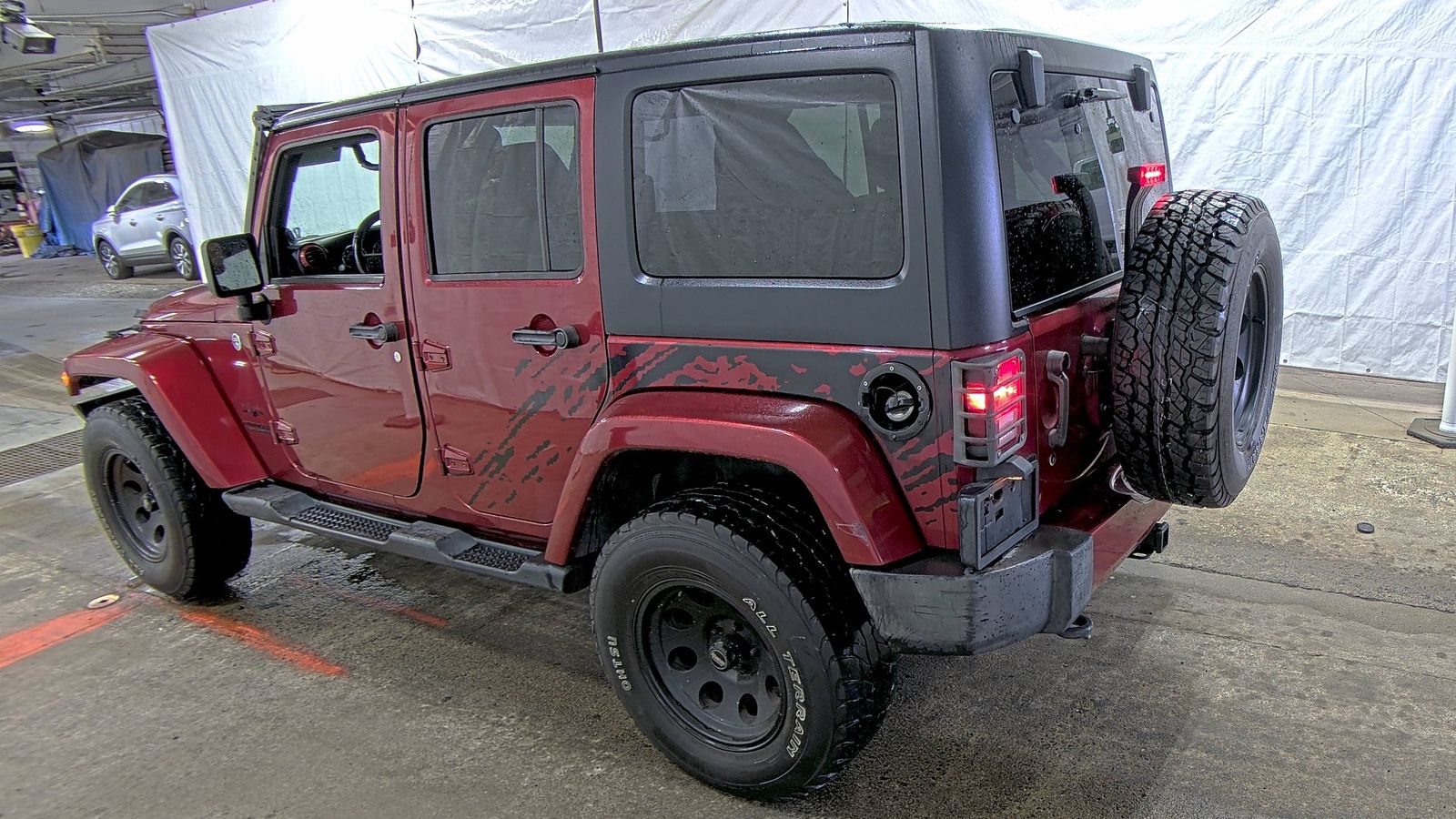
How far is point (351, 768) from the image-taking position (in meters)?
2.86

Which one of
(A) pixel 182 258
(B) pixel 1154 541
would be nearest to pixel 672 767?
(B) pixel 1154 541

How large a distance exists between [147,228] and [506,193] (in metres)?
15.4

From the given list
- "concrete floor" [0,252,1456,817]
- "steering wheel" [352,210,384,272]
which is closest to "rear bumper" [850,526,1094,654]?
"concrete floor" [0,252,1456,817]

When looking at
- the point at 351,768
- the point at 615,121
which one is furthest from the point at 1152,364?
the point at 351,768

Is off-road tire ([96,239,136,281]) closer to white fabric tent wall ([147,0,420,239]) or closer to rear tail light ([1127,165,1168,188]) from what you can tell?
white fabric tent wall ([147,0,420,239])

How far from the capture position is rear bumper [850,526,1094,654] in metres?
2.20

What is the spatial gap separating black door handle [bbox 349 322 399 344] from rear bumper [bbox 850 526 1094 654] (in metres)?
1.73

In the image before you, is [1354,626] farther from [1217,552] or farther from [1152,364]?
[1152,364]

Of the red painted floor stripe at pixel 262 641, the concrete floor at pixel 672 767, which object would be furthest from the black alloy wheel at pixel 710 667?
the red painted floor stripe at pixel 262 641

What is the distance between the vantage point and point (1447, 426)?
507 cm

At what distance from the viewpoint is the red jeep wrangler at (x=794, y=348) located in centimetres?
220

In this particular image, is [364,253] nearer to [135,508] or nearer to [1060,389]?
[135,508]

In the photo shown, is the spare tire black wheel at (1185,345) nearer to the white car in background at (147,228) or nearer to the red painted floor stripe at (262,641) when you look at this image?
the red painted floor stripe at (262,641)

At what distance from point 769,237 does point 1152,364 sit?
3.15 ft
